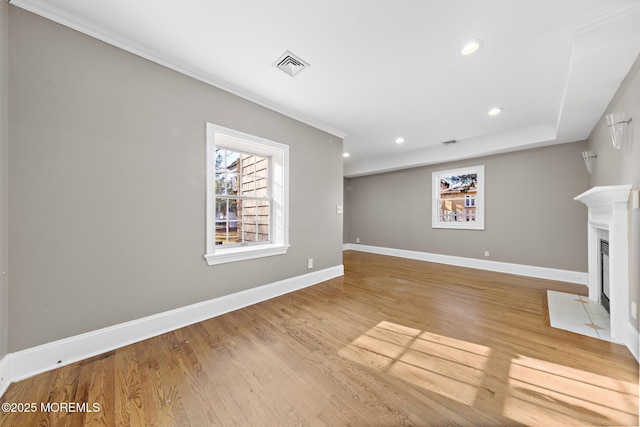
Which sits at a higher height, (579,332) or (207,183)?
(207,183)

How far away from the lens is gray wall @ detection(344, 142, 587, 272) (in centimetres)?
384

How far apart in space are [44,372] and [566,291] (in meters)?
5.83

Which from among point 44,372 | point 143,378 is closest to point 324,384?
point 143,378

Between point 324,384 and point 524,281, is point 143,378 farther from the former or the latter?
point 524,281

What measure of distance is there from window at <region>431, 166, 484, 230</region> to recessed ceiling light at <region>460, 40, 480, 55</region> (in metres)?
3.41

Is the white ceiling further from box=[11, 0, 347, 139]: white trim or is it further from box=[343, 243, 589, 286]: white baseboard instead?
box=[343, 243, 589, 286]: white baseboard

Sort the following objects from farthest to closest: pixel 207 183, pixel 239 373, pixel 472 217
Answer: pixel 472 217
pixel 207 183
pixel 239 373

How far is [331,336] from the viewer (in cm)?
212

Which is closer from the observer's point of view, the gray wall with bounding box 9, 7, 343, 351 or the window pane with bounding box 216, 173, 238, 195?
the gray wall with bounding box 9, 7, 343, 351

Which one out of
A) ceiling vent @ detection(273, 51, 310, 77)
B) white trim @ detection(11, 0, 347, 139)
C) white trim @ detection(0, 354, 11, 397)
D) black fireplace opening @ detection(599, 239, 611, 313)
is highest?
ceiling vent @ detection(273, 51, 310, 77)

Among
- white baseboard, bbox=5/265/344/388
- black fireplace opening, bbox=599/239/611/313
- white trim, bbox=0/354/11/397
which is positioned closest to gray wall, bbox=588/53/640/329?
black fireplace opening, bbox=599/239/611/313

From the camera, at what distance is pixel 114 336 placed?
6.22ft

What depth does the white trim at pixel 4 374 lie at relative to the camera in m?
1.43

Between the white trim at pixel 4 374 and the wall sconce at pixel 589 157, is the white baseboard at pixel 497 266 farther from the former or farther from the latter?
the white trim at pixel 4 374
